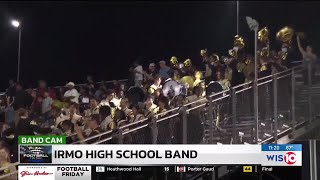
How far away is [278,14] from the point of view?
4777mm

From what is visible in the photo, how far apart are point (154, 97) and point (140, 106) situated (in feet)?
0.40

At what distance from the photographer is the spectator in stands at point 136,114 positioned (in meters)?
4.81

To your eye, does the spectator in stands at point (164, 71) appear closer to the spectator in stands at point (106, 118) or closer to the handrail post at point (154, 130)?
the handrail post at point (154, 130)

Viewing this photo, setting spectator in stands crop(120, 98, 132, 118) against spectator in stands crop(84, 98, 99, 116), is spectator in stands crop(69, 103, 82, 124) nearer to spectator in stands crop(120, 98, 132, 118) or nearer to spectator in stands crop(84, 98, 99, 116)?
spectator in stands crop(84, 98, 99, 116)

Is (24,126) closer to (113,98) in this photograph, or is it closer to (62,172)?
(62,172)

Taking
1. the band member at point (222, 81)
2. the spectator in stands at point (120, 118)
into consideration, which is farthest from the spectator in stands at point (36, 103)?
the band member at point (222, 81)

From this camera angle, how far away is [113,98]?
4.88 metres

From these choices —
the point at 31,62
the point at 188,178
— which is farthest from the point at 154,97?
the point at 31,62

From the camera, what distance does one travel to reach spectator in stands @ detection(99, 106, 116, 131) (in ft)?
15.9

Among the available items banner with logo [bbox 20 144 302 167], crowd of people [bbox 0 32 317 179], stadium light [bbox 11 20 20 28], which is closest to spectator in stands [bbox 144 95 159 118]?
crowd of people [bbox 0 32 317 179]

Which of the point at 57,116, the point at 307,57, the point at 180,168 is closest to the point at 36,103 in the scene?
the point at 57,116

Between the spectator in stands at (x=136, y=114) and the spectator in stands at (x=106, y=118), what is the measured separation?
15cm

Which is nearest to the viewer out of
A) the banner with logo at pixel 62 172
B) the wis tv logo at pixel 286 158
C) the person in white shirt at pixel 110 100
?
the wis tv logo at pixel 286 158

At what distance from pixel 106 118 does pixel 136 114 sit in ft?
0.74
